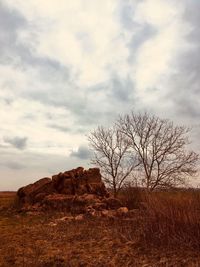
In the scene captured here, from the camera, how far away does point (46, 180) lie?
66.3ft

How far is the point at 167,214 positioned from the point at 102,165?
21.0 m

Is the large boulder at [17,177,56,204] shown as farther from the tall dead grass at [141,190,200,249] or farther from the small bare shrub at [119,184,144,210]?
the tall dead grass at [141,190,200,249]

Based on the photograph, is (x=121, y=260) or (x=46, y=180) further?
(x=46, y=180)

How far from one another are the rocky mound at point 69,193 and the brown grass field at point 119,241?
406 centimetres

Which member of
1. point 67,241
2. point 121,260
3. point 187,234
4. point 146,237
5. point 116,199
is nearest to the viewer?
point 121,260

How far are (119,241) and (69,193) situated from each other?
9865 mm

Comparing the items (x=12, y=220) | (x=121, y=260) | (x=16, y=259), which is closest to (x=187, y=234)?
(x=121, y=260)

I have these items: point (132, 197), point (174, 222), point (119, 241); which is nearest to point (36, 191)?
point (132, 197)

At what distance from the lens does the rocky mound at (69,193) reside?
56.3 ft

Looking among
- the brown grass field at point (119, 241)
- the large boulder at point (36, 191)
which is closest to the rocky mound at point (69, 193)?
the large boulder at point (36, 191)

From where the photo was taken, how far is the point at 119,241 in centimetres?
964

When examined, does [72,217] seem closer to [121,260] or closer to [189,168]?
[121,260]

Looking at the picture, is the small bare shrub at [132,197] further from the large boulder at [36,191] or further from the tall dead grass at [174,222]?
the tall dead grass at [174,222]

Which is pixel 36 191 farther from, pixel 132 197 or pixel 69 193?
pixel 132 197
